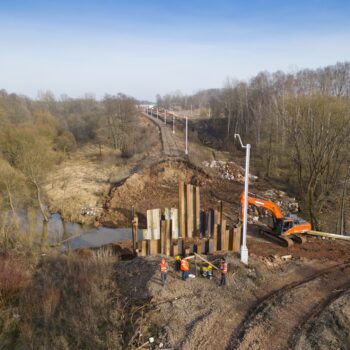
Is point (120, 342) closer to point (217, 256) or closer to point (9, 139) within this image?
point (217, 256)

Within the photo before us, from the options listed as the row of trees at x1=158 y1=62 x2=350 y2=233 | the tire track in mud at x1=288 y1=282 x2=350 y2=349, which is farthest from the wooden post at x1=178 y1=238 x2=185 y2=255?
the row of trees at x1=158 y1=62 x2=350 y2=233

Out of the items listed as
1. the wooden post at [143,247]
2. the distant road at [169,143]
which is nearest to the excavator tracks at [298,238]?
the wooden post at [143,247]

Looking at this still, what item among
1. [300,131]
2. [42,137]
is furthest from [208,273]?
[42,137]

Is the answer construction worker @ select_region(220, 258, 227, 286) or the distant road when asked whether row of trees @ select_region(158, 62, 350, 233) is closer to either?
the distant road

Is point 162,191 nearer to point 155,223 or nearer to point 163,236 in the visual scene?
point 155,223

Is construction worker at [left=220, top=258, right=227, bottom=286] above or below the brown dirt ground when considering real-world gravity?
above

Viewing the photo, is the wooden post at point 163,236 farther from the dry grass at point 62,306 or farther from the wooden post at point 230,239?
the wooden post at point 230,239
